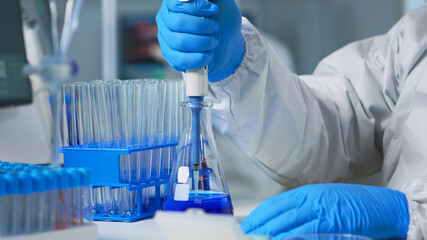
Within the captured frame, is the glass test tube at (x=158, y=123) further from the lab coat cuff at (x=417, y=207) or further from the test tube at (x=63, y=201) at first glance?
the lab coat cuff at (x=417, y=207)

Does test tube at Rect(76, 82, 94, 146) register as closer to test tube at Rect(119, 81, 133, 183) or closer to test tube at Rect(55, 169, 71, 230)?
test tube at Rect(119, 81, 133, 183)

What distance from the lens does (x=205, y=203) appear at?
85 centimetres

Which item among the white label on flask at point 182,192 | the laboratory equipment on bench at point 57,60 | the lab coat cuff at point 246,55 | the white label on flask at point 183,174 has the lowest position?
the white label on flask at point 182,192

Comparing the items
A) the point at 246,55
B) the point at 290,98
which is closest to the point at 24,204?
the point at 246,55

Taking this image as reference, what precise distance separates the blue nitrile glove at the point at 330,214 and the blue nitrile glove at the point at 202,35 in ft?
0.93

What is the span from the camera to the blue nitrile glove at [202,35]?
3.18ft

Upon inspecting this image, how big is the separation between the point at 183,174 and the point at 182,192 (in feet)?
0.11

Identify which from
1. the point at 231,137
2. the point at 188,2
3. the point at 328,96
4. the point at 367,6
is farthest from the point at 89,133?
the point at 367,6

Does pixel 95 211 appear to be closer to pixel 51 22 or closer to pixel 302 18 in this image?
pixel 51 22

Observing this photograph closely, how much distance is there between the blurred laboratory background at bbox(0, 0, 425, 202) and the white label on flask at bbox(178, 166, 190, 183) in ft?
4.35

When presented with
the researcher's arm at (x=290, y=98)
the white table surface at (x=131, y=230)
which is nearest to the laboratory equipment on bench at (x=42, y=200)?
the white table surface at (x=131, y=230)

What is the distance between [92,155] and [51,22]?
1.11 feet

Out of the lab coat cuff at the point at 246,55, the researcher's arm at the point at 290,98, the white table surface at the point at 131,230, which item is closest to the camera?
the white table surface at the point at 131,230

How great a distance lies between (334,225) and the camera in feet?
2.72
